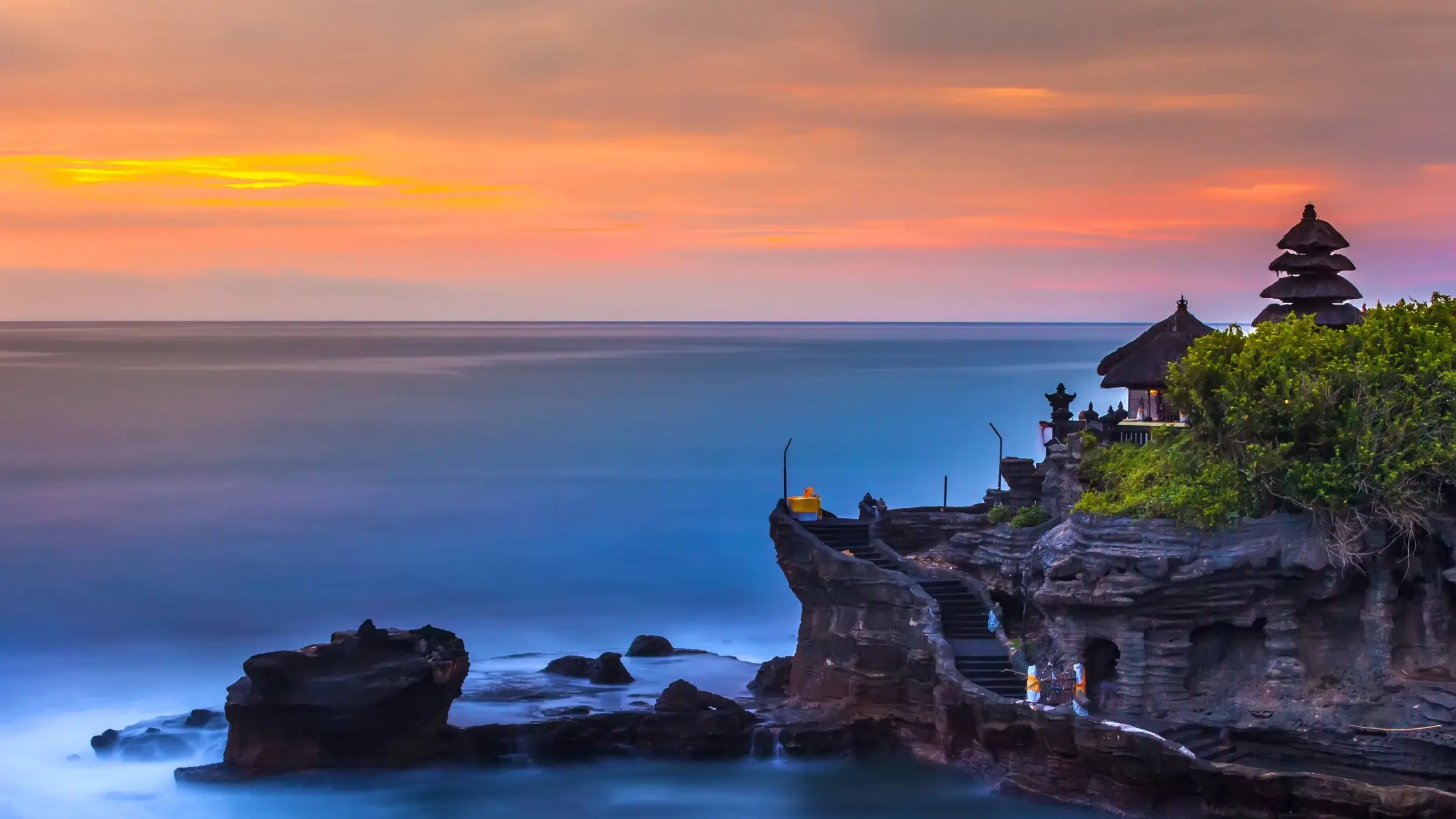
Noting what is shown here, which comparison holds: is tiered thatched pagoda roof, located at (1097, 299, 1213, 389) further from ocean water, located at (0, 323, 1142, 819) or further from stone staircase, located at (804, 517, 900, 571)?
ocean water, located at (0, 323, 1142, 819)

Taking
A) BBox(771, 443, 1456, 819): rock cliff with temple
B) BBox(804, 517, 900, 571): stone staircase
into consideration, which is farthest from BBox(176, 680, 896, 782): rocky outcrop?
BBox(804, 517, 900, 571): stone staircase

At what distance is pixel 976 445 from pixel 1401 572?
75.0 meters

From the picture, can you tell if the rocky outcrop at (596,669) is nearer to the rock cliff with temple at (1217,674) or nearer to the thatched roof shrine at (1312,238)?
the rock cliff with temple at (1217,674)

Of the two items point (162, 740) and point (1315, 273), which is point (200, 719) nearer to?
point (162, 740)

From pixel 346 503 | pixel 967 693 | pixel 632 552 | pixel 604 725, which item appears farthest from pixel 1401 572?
pixel 346 503

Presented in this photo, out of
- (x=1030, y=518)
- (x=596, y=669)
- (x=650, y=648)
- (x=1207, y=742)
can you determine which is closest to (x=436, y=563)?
(x=650, y=648)

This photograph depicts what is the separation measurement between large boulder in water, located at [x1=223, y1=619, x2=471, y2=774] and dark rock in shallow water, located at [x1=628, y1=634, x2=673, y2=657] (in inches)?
560

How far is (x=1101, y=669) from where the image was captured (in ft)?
136

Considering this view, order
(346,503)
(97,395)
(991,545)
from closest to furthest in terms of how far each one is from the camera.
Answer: (991,545)
(346,503)
(97,395)

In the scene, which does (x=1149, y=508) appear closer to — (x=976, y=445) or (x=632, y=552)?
(x=632, y=552)

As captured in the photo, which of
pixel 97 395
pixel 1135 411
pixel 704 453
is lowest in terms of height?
pixel 1135 411

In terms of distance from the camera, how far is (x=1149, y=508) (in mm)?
40094

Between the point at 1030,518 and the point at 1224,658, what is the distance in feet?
29.0

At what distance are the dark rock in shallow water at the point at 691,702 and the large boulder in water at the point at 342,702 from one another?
5700 millimetres
